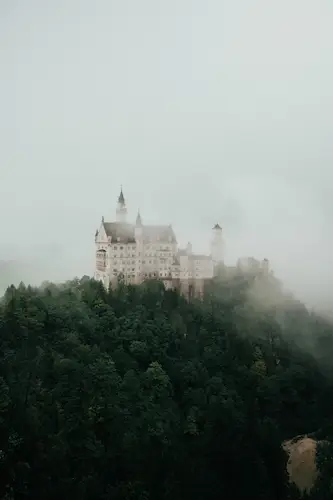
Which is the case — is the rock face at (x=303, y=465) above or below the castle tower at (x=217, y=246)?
below

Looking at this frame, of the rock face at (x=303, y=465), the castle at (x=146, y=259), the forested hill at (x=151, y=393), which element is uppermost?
the castle at (x=146, y=259)

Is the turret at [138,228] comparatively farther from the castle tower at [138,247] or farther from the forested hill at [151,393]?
the forested hill at [151,393]

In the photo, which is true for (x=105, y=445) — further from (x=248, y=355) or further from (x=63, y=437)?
(x=248, y=355)

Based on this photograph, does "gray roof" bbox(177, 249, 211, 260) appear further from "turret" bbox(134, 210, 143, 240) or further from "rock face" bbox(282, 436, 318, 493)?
"rock face" bbox(282, 436, 318, 493)

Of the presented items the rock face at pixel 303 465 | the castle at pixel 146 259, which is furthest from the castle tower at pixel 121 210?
the rock face at pixel 303 465

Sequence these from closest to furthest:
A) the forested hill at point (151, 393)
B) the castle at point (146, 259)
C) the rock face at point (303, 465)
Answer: the forested hill at point (151, 393) → the rock face at point (303, 465) → the castle at point (146, 259)

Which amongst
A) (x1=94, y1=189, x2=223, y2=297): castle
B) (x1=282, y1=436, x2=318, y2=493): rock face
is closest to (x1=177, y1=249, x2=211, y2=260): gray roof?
(x1=94, y1=189, x2=223, y2=297): castle

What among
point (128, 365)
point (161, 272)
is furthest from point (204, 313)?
point (128, 365)

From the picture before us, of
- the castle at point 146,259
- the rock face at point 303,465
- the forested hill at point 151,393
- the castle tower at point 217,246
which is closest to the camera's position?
the forested hill at point 151,393
